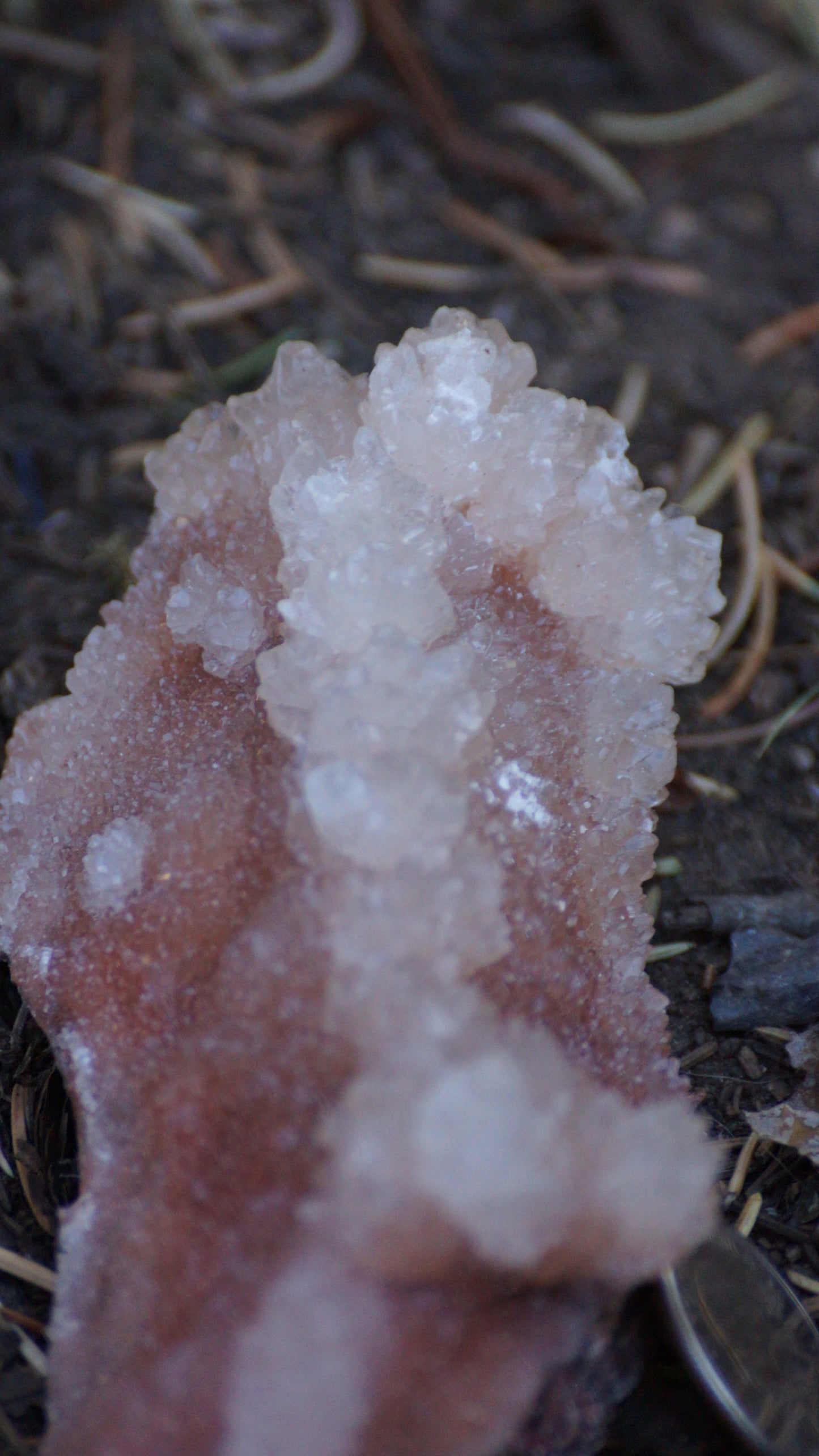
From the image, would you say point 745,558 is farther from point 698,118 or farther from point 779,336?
point 698,118

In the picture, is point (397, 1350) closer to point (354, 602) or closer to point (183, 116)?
point (354, 602)

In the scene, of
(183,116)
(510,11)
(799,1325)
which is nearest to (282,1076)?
(799,1325)

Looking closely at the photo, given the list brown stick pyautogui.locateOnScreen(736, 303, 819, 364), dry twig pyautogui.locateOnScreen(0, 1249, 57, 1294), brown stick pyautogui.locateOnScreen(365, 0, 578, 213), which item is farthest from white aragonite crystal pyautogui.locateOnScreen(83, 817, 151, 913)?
brown stick pyautogui.locateOnScreen(365, 0, 578, 213)

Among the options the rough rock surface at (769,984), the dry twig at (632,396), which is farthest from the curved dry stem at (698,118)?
the rough rock surface at (769,984)

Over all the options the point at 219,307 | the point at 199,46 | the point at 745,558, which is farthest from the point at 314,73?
the point at 745,558

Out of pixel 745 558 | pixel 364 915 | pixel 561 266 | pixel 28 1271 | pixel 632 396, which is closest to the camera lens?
pixel 364 915

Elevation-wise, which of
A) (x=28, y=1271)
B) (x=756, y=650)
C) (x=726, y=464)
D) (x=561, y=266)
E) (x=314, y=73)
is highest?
(x=314, y=73)

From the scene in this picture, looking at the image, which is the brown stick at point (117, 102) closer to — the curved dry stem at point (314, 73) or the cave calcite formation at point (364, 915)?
the curved dry stem at point (314, 73)
